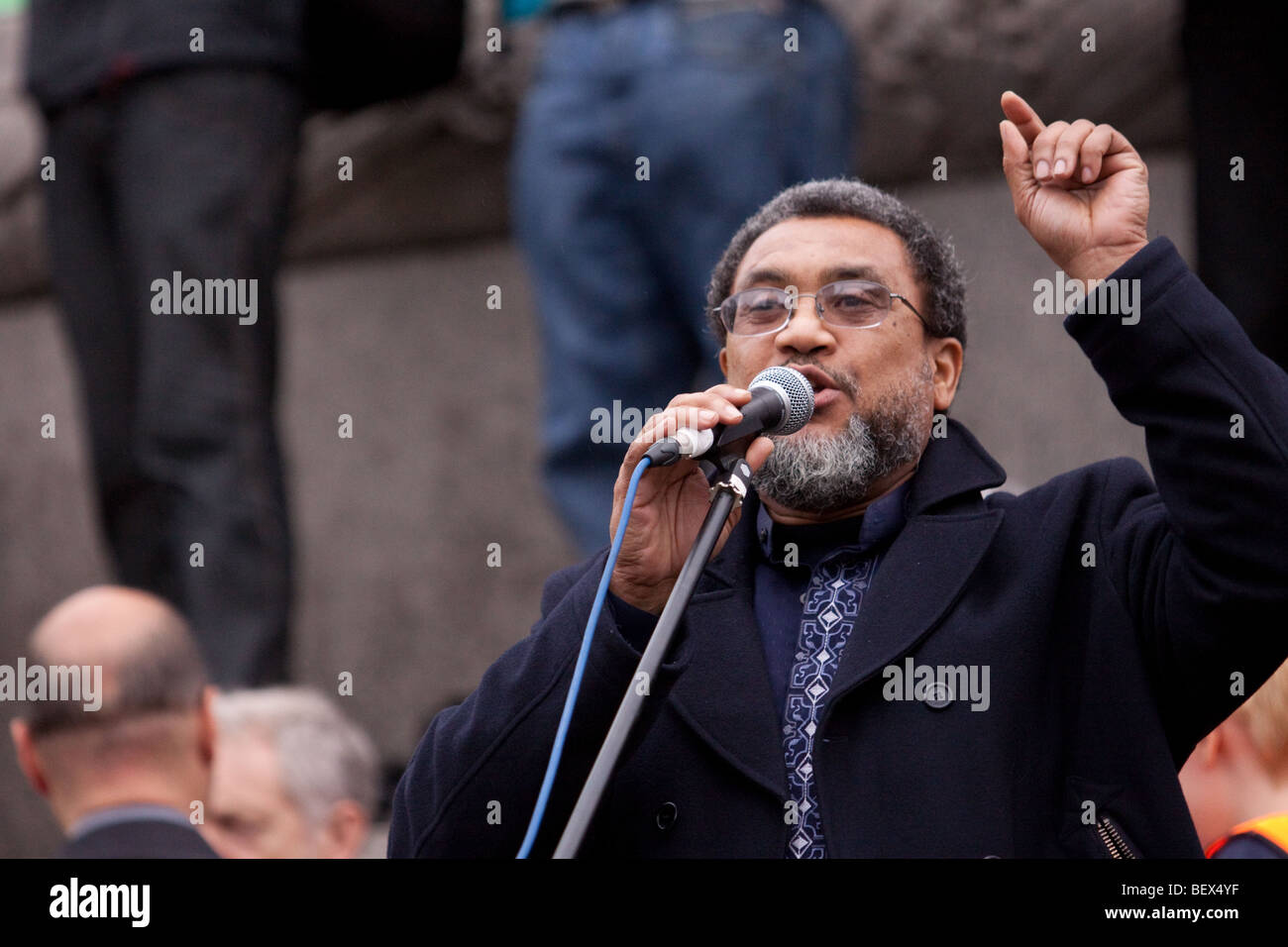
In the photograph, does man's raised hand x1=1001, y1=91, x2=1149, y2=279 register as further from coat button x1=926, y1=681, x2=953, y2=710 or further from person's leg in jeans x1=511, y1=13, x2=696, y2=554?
person's leg in jeans x1=511, y1=13, x2=696, y2=554

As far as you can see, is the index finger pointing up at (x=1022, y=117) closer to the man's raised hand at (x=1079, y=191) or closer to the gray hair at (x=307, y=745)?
the man's raised hand at (x=1079, y=191)

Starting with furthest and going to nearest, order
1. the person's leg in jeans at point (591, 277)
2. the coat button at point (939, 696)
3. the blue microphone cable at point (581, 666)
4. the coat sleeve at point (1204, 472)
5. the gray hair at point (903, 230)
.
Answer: the person's leg in jeans at point (591, 277), the gray hair at point (903, 230), the coat button at point (939, 696), the coat sleeve at point (1204, 472), the blue microphone cable at point (581, 666)

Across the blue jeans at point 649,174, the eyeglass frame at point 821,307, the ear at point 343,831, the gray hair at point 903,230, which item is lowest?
the ear at point 343,831

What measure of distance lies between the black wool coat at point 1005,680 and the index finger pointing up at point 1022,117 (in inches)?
12.9

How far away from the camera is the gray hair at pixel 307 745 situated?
4.11 meters

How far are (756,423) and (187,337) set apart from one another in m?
2.83

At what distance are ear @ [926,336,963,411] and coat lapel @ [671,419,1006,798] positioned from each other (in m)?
0.25

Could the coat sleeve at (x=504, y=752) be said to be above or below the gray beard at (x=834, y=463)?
below

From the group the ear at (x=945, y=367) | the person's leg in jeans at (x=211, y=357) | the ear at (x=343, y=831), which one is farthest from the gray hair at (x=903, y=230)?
the person's leg in jeans at (x=211, y=357)

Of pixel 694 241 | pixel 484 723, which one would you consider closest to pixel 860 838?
pixel 484 723

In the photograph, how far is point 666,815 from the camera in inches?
108

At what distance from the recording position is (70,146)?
5.30m

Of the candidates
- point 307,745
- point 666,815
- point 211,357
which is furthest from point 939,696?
point 211,357

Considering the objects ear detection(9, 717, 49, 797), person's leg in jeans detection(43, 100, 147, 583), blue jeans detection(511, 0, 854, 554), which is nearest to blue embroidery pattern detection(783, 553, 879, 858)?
ear detection(9, 717, 49, 797)
